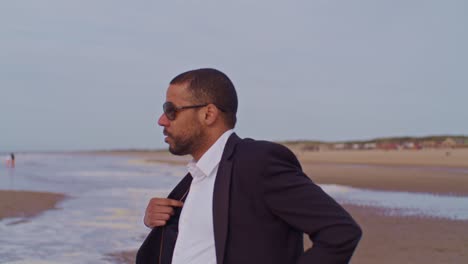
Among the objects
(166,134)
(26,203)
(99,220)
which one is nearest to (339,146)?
(26,203)

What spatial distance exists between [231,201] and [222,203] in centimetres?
3

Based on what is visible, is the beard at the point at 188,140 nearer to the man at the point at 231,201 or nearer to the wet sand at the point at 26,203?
the man at the point at 231,201

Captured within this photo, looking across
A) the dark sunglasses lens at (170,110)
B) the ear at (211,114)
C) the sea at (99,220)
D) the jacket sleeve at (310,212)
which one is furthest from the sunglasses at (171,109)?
the sea at (99,220)

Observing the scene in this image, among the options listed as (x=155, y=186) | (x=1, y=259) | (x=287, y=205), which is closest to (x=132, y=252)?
(x=1, y=259)

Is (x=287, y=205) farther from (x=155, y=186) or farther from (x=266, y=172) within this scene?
(x=155, y=186)

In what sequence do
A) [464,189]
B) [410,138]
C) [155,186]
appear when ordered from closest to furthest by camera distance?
1. [464,189]
2. [155,186]
3. [410,138]

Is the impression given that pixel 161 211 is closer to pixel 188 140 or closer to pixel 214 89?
pixel 188 140

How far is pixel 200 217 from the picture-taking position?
6.33 feet

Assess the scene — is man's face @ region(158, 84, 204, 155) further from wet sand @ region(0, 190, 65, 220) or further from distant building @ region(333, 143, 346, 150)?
distant building @ region(333, 143, 346, 150)

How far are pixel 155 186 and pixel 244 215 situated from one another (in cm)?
1693

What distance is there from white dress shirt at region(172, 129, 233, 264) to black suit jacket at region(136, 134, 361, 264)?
0.06 metres

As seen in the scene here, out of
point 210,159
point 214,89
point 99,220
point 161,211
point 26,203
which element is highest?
point 214,89

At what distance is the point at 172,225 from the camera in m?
2.17

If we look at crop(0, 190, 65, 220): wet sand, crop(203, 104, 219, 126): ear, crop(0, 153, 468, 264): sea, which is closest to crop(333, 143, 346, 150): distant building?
crop(0, 153, 468, 264): sea
